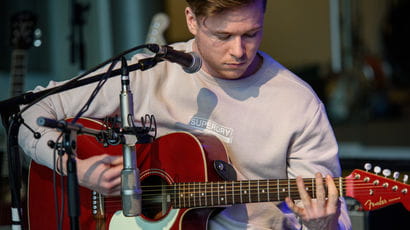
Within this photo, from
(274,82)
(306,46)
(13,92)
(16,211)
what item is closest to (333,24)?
(306,46)

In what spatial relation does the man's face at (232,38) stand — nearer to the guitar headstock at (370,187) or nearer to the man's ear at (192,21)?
the man's ear at (192,21)

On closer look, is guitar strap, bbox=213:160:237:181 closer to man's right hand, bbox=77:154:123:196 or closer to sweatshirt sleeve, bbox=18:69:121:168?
man's right hand, bbox=77:154:123:196

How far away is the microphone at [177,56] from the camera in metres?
2.00

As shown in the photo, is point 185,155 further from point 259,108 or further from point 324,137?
point 324,137

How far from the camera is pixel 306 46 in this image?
292 inches

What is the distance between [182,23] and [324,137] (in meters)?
4.87

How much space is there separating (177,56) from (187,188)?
1.75ft

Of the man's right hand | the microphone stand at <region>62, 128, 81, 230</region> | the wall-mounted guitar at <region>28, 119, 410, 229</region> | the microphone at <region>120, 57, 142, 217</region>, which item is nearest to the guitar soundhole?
the wall-mounted guitar at <region>28, 119, 410, 229</region>

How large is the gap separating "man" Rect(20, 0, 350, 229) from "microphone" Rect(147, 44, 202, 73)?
272 mm

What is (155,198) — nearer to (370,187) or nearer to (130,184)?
(130,184)

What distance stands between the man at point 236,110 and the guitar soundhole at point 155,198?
150 mm

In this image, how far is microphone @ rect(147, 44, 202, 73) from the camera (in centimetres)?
200

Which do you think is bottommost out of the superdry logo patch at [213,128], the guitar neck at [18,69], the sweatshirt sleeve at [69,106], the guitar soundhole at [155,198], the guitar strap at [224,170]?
the guitar soundhole at [155,198]

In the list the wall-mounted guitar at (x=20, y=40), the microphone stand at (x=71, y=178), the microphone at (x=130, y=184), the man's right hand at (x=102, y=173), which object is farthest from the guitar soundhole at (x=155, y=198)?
the wall-mounted guitar at (x=20, y=40)
